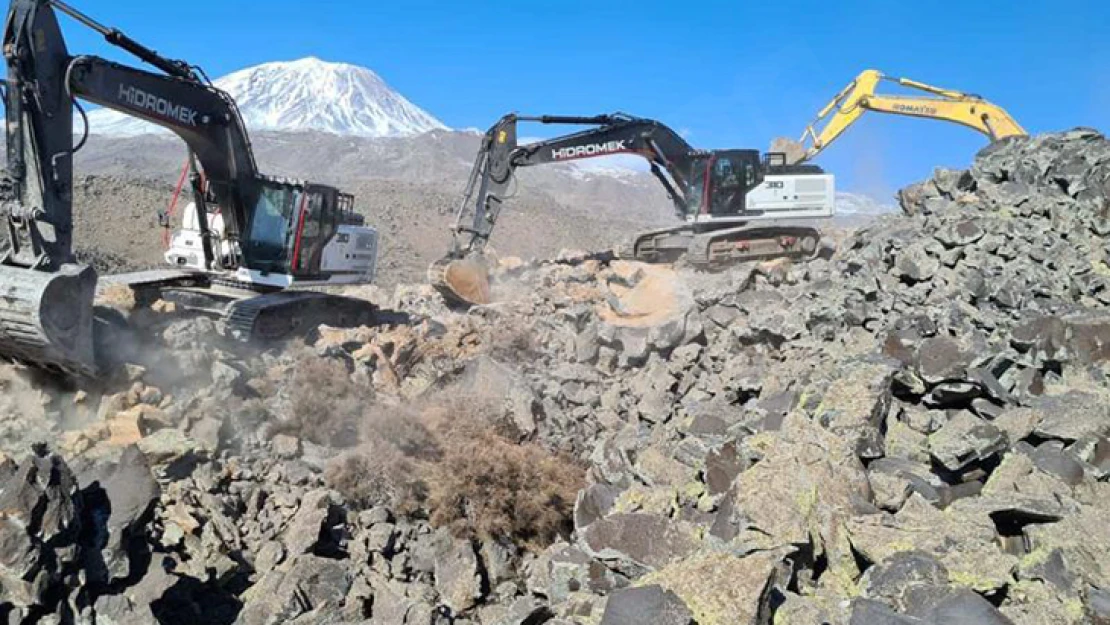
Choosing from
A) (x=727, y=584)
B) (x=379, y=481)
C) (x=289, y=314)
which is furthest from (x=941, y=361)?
(x=289, y=314)

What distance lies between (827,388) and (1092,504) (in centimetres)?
166

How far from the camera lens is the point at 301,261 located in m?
9.41

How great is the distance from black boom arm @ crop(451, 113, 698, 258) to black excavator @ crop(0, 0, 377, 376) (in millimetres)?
2287

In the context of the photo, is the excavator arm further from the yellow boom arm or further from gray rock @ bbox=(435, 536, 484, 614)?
the yellow boom arm

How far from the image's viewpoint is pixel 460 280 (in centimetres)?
1195

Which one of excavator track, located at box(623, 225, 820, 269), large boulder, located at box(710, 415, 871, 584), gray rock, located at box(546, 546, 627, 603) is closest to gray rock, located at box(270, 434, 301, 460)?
gray rock, located at box(546, 546, 627, 603)

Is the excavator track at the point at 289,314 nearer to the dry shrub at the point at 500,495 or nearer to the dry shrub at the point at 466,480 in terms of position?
the dry shrub at the point at 466,480

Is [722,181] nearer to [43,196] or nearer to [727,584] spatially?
[43,196]

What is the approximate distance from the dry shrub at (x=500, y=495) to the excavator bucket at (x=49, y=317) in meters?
3.21

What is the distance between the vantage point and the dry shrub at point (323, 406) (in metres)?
6.70

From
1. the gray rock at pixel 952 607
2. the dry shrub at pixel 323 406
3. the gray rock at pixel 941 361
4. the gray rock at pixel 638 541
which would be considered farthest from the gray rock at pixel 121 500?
the gray rock at pixel 941 361

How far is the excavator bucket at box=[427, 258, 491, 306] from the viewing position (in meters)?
11.9

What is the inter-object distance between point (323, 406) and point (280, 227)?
11.0 feet

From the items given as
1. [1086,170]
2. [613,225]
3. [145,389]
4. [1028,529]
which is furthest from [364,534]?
[613,225]
